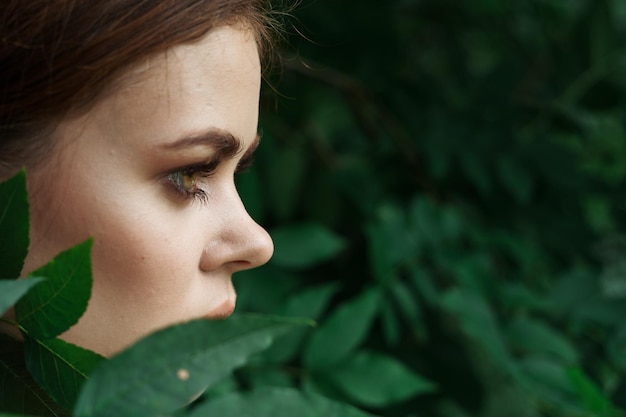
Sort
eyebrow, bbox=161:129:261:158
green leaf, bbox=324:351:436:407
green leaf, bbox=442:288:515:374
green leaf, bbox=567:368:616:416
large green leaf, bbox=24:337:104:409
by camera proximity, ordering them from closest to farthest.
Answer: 1. large green leaf, bbox=24:337:104:409
2. eyebrow, bbox=161:129:261:158
3. green leaf, bbox=567:368:616:416
4. green leaf, bbox=324:351:436:407
5. green leaf, bbox=442:288:515:374

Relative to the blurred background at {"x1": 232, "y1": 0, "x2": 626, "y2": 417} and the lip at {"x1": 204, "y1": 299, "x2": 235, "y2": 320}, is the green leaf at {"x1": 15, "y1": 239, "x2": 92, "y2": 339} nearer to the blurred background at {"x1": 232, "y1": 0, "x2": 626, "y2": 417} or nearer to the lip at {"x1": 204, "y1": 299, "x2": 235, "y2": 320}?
the lip at {"x1": 204, "y1": 299, "x2": 235, "y2": 320}

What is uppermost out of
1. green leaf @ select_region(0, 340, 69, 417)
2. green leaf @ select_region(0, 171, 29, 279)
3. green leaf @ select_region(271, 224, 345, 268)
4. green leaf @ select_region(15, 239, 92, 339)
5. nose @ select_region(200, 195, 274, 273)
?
green leaf @ select_region(271, 224, 345, 268)

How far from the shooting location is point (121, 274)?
0.62 meters

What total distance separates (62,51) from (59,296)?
7.4 inches

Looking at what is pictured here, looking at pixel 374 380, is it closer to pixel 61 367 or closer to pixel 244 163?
pixel 244 163

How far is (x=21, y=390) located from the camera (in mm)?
556

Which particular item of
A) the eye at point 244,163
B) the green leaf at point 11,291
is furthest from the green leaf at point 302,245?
the green leaf at point 11,291

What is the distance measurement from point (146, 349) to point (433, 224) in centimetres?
97

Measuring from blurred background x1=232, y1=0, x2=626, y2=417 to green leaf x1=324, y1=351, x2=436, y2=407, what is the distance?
0.02 m

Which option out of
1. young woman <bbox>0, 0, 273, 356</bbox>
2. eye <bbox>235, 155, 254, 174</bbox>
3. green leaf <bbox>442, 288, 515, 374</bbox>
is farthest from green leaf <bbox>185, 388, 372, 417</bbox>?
green leaf <bbox>442, 288, 515, 374</bbox>

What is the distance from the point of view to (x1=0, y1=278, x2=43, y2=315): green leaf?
0.44 meters

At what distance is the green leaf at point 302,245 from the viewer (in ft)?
3.89

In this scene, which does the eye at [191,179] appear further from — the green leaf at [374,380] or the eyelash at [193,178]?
the green leaf at [374,380]

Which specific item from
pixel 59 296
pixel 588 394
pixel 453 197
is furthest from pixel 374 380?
pixel 453 197
